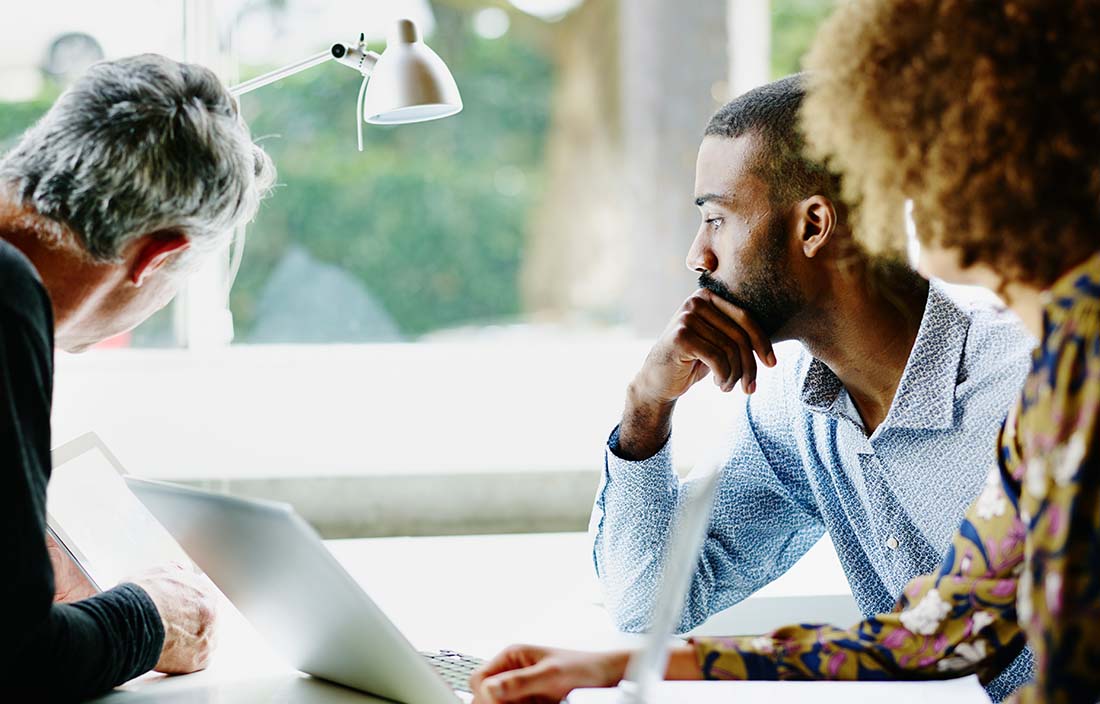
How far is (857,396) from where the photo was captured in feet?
4.87

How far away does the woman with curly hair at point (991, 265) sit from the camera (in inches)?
30.8

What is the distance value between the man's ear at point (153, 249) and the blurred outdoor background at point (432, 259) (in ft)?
4.68

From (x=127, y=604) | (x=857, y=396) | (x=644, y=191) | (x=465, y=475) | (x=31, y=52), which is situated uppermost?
(x=31, y=52)

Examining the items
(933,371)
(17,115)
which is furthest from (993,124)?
(17,115)

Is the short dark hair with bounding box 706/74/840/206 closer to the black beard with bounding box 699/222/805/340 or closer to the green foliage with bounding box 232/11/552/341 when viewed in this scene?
the black beard with bounding box 699/222/805/340

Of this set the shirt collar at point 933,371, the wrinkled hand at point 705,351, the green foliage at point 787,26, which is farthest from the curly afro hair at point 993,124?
the green foliage at point 787,26

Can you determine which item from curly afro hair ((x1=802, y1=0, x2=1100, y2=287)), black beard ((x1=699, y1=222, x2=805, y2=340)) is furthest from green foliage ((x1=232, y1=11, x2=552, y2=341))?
curly afro hair ((x1=802, y1=0, x2=1100, y2=287))

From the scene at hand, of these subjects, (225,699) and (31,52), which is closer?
(225,699)

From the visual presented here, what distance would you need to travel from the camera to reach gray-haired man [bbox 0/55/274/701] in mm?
962

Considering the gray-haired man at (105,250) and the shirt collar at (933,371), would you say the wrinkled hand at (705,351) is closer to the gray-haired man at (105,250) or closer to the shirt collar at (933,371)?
the shirt collar at (933,371)

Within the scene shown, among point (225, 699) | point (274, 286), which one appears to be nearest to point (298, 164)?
point (274, 286)

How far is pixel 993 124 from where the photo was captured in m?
0.87

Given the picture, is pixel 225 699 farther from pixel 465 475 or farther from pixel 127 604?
pixel 465 475

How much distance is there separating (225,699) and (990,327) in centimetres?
93
